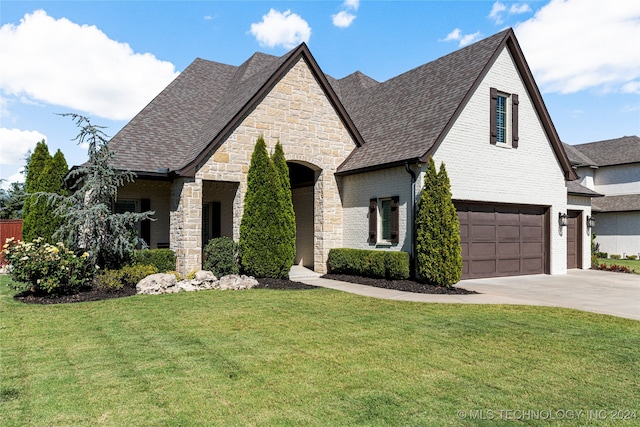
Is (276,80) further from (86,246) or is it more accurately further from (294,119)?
(86,246)

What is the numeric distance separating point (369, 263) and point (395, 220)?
5.07 ft

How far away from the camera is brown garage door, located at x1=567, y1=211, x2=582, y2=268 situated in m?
18.8

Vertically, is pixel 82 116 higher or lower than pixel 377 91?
lower

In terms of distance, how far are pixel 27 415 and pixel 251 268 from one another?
30.2 ft

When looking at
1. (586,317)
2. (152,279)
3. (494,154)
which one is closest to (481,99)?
(494,154)

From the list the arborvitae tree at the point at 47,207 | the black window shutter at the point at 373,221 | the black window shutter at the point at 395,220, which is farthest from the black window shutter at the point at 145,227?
the black window shutter at the point at 395,220

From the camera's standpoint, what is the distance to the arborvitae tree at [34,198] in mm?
13773

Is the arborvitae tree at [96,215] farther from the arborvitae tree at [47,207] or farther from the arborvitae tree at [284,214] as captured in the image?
the arborvitae tree at [284,214]

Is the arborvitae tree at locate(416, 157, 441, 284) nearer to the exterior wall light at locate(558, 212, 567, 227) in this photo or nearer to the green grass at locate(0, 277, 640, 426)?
the green grass at locate(0, 277, 640, 426)

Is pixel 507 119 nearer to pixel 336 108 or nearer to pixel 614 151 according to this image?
pixel 336 108

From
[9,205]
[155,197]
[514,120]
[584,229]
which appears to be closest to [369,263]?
[514,120]

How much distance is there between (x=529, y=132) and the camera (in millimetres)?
15461

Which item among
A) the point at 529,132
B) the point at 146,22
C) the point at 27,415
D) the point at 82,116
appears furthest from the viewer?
the point at 529,132

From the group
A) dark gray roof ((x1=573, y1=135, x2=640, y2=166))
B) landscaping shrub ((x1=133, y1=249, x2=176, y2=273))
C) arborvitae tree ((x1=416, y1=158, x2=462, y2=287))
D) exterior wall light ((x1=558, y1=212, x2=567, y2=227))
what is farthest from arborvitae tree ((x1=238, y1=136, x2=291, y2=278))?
dark gray roof ((x1=573, y1=135, x2=640, y2=166))
